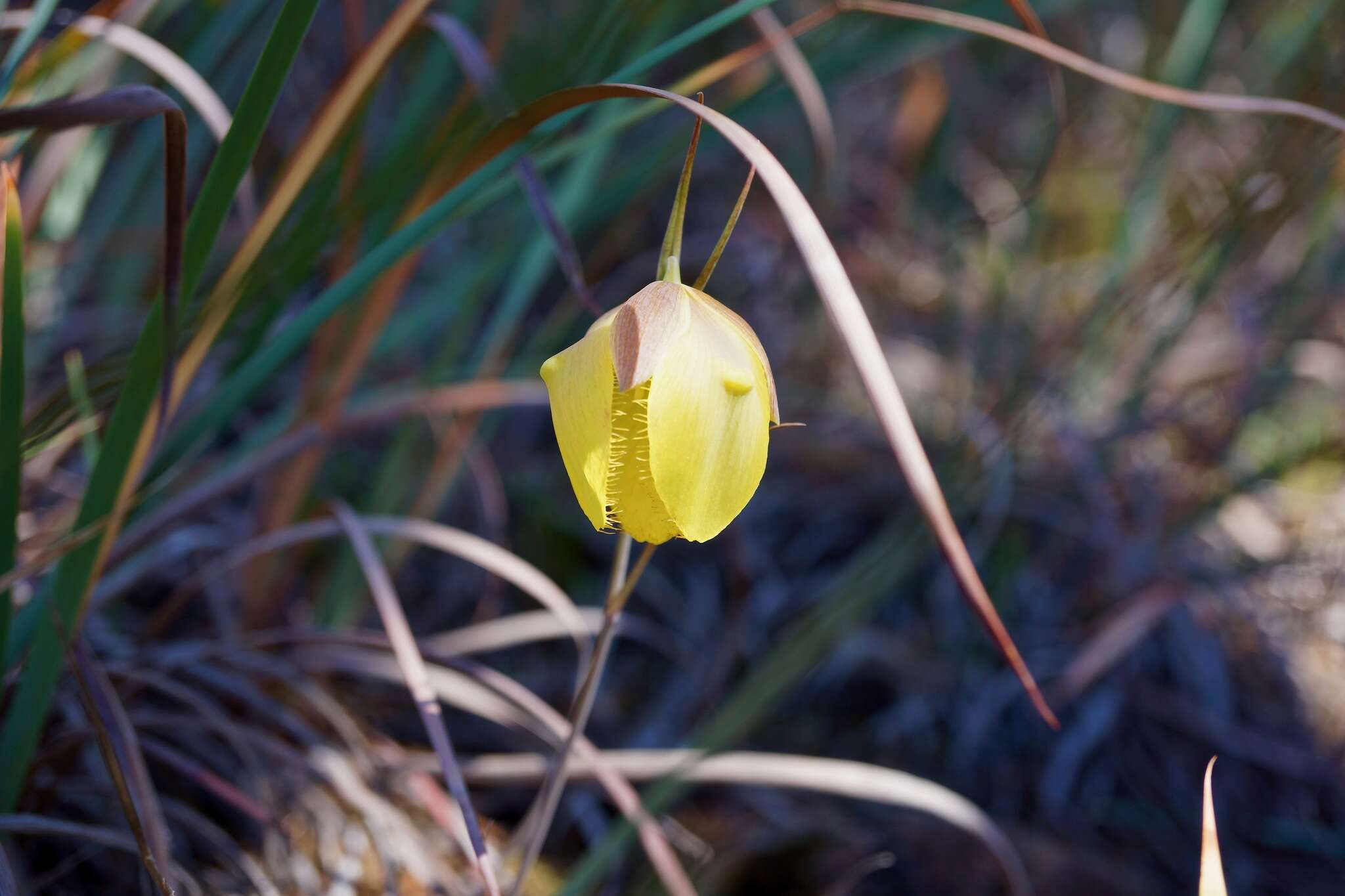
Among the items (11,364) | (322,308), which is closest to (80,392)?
(11,364)

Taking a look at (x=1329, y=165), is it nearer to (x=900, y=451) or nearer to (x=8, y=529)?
(x=900, y=451)

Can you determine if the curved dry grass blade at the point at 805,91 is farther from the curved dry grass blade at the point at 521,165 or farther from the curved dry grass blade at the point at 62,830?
the curved dry grass blade at the point at 62,830

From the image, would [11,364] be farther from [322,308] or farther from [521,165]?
[521,165]

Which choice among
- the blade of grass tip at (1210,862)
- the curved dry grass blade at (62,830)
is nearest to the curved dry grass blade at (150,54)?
the curved dry grass blade at (62,830)

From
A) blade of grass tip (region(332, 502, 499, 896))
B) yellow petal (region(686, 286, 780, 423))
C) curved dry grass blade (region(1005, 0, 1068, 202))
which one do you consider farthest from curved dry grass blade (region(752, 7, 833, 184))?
blade of grass tip (region(332, 502, 499, 896))

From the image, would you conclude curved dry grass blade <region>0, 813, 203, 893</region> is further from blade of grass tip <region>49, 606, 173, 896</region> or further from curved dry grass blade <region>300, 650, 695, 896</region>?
curved dry grass blade <region>300, 650, 695, 896</region>

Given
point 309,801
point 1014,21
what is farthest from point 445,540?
point 1014,21

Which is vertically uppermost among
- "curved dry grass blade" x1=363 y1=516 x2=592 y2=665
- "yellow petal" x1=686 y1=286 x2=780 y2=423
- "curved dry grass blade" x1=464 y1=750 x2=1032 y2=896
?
"yellow petal" x1=686 y1=286 x2=780 y2=423
